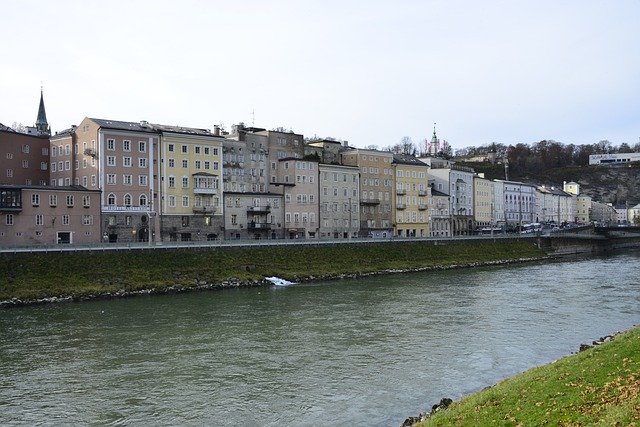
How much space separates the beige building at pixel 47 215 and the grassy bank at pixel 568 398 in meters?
53.4

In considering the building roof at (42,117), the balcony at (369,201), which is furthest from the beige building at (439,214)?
the building roof at (42,117)

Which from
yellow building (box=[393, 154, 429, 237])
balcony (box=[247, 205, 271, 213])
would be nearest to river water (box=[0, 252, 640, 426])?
balcony (box=[247, 205, 271, 213])

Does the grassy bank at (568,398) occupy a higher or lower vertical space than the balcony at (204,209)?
lower

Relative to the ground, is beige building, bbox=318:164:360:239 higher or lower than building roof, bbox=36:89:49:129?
lower

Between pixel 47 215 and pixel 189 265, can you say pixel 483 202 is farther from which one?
pixel 47 215

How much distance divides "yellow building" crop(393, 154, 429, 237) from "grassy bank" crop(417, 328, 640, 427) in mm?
85453

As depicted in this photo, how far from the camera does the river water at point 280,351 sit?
21.6 meters

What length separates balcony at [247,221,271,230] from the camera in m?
82.1

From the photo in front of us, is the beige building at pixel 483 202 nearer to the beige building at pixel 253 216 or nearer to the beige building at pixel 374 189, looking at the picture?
the beige building at pixel 374 189

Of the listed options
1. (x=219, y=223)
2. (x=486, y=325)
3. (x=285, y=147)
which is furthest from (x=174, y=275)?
(x=285, y=147)

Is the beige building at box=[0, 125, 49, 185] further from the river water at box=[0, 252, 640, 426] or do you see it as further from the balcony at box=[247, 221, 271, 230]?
the river water at box=[0, 252, 640, 426]

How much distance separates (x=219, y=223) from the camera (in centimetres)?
7919

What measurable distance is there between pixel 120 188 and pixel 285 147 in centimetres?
2807

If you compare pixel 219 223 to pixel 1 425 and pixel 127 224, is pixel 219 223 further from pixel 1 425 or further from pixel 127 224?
pixel 1 425
